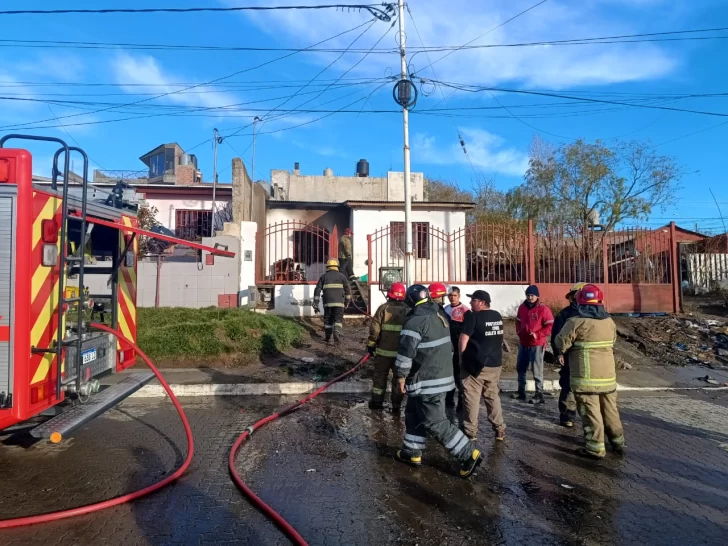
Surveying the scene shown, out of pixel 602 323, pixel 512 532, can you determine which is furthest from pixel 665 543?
pixel 602 323

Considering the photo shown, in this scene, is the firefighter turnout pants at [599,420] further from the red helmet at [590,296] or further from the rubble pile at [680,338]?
the rubble pile at [680,338]

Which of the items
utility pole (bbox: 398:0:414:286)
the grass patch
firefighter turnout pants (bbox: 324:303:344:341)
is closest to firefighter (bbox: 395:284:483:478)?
the grass patch

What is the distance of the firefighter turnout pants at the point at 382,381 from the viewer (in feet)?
20.7

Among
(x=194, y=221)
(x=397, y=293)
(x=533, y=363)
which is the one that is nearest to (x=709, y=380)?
(x=533, y=363)

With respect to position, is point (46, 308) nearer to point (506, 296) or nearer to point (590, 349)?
point (590, 349)

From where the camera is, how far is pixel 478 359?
5.19 meters

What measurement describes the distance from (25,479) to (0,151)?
2854mm

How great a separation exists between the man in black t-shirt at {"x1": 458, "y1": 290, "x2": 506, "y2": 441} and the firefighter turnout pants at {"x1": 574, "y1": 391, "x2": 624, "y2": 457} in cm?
87

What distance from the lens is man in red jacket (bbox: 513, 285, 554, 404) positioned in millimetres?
7016

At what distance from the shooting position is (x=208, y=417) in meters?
6.52

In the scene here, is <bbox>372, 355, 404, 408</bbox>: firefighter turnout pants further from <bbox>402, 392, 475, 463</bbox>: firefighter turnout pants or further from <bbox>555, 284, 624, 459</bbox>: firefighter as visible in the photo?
<bbox>555, 284, 624, 459</bbox>: firefighter

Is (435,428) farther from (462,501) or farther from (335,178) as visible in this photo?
(335,178)

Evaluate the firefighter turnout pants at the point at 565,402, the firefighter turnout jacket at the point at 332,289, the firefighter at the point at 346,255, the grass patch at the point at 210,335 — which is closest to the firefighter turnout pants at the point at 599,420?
the firefighter turnout pants at the point at 565,402

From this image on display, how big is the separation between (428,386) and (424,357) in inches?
10.5
